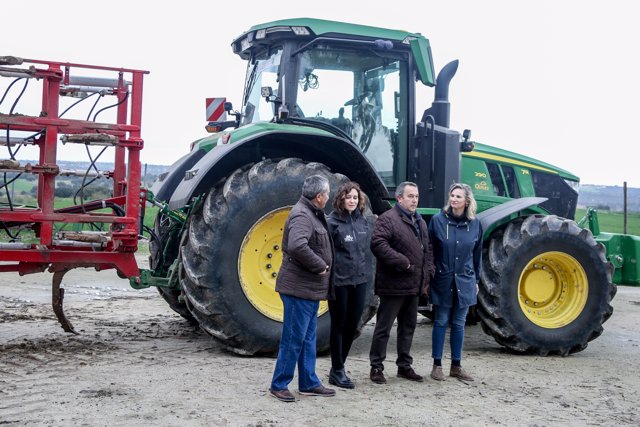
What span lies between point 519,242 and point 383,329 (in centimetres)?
196

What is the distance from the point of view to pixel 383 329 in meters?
6.09

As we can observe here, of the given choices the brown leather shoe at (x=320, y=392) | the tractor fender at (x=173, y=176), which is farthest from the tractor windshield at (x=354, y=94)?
the brown leather shoe at (x=320, y=392)

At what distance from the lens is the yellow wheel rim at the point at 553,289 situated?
7.57 m

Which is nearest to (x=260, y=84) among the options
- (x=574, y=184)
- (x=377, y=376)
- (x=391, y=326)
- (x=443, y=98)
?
(x=443, y=98)

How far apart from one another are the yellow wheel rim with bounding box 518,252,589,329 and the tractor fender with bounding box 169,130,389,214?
157cm

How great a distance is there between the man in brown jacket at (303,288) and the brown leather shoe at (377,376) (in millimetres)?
544

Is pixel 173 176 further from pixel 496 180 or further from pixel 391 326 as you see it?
pixel 496 180

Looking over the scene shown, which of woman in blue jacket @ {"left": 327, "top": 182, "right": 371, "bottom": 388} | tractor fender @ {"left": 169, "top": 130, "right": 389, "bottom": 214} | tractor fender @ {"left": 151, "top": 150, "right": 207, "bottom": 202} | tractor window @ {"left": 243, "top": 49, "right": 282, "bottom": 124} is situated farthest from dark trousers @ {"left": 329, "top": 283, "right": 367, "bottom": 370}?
tractor fender @ {"left": 151, "top": 150, "right": 207, "bottom": 202}

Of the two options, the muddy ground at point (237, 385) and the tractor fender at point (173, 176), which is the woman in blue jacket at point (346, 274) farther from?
the tractor fender at point (173, 176)

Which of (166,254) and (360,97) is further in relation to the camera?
(166,254)

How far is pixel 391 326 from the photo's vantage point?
6031 millimetres

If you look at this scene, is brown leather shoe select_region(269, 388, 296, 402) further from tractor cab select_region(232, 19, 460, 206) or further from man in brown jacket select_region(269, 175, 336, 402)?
tractor cab select_region(232, 19, 460, 206)

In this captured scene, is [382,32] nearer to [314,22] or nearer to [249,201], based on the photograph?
[314,22]

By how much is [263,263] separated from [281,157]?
1038mm
